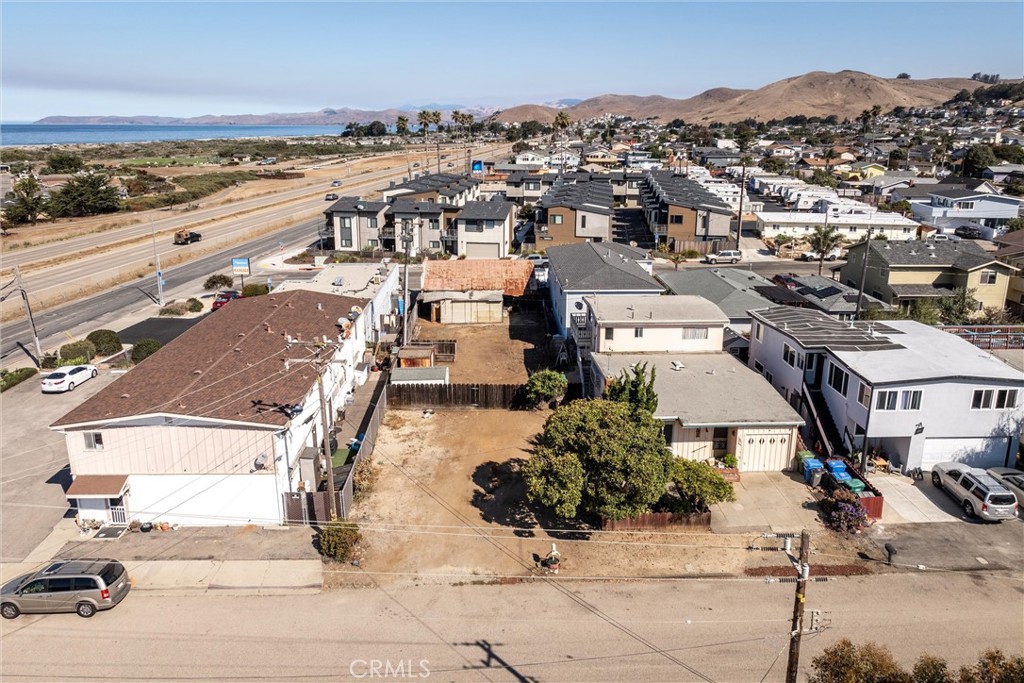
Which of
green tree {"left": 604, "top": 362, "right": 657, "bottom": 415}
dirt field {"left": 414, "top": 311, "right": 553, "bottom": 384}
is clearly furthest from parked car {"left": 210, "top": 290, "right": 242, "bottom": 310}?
green tree {"left": 604, "top": 362, "right": 657, "bottom": 415}

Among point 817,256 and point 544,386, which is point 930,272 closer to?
point 817,256

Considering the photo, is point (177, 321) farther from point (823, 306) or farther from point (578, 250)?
point (823, 306)

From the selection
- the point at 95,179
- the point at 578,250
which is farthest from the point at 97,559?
the point at 95,179

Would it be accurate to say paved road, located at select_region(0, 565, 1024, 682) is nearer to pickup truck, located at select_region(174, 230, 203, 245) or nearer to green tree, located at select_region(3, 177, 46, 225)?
pickup truck, located at select_region(174, 230, 203, 245)

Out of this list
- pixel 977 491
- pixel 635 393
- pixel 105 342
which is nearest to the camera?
pixel 977 491

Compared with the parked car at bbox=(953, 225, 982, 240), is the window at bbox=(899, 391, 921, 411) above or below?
below

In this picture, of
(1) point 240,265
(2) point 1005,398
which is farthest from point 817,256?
(1) point 240,265
